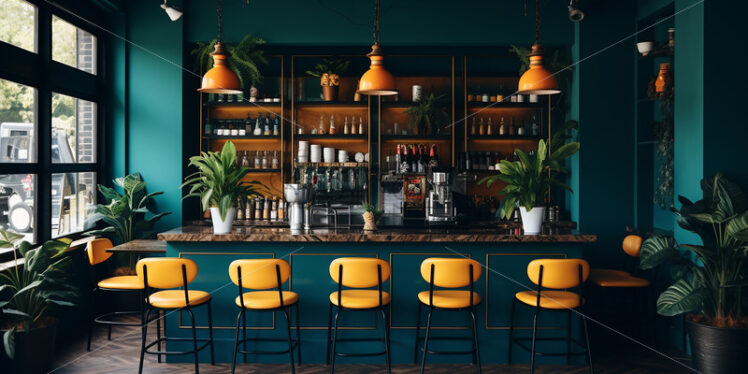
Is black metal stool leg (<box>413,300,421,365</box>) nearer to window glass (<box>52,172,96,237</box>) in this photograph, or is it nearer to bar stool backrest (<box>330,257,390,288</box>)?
bar stool backrest (<box>330,257,390,288</box>)

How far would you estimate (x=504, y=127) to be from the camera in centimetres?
727

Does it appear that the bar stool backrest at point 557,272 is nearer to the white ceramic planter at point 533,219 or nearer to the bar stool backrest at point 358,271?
the white ceramic planter at point 533,219

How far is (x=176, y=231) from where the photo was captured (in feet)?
15.4

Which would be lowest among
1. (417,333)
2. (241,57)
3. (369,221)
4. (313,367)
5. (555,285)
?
(313,367)

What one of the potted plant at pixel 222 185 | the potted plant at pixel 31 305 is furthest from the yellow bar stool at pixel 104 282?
the potted plant at pixel 222 185

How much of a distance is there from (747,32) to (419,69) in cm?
373

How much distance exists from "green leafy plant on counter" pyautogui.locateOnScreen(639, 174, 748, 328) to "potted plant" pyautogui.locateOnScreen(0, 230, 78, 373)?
434 cm

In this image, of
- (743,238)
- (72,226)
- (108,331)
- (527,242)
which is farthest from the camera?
(72,226)

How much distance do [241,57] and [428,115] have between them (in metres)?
2.32

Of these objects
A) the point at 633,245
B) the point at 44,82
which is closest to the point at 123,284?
the point at 44,82

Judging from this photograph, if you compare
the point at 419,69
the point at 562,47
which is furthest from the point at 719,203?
the point at 419,69

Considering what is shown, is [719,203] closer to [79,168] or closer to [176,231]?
[176,231]

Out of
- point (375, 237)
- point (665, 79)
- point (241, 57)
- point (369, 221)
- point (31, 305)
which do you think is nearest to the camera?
point (31, 305)

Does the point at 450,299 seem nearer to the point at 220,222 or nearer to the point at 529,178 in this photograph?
the point at 529,178
